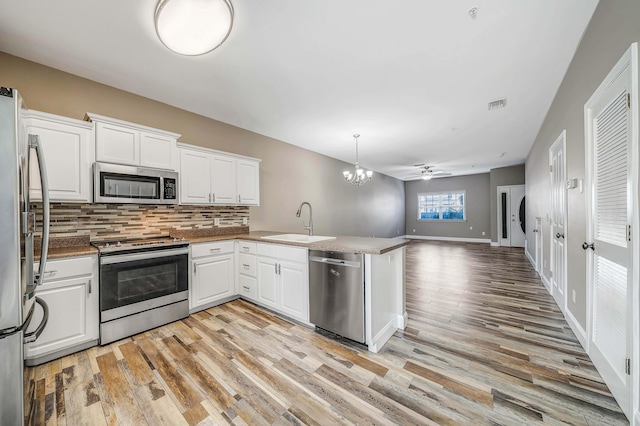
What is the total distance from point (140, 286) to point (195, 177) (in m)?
1.44

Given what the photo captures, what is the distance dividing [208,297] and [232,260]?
21.2 inches

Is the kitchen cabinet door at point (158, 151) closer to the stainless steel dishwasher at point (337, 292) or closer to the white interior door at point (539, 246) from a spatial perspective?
the stainless steel dishwasher at point (337, 292)

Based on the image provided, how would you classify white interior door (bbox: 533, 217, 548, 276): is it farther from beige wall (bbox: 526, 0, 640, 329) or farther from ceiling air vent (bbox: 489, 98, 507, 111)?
ceiling air vent (bbox: 489, 98, 507, 111)

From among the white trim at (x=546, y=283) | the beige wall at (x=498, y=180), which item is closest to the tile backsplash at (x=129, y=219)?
the white trim at (x=546, y=283)

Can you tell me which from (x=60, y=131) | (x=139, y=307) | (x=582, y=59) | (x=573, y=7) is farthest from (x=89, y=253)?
(x=582, y=59)

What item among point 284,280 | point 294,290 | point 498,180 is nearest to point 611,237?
point 294,290

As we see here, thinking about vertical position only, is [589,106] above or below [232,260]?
above

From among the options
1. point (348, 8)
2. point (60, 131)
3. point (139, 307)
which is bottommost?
point (139, 307)

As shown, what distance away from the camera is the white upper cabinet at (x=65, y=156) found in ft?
7.24

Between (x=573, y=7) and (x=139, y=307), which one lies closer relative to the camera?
A: (x=573, y=7)

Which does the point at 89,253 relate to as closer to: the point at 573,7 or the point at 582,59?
the point at 573,7

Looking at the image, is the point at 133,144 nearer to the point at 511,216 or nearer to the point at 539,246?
the point at 539,246

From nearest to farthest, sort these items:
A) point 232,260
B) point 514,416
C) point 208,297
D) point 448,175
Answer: point 514,416 < point 208,297 < point 232,260 < point 448,175

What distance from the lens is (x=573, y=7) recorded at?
1855mm
